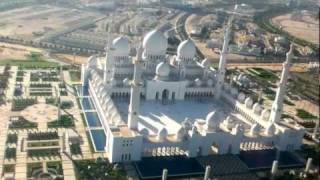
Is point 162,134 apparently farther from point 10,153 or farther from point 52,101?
point 52,101

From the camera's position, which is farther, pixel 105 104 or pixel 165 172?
pixel 105 104

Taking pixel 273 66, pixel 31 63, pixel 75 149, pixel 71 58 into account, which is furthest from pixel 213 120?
pixel 273 66

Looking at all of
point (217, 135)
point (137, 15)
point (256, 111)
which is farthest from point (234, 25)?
point (217, 135)

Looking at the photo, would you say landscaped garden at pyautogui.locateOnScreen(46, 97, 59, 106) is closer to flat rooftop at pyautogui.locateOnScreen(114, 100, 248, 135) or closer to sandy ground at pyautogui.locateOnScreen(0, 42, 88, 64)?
flat rooftop at pyautogui.locateOnScreen(114, 100, 248, 135)

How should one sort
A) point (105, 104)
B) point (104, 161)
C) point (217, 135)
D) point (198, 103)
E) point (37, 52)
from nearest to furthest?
point (104, 161), point (217, 135), point (105, 104), point (198, 103), point (37, 52)

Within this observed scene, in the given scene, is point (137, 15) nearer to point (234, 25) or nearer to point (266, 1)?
point (234, 25)

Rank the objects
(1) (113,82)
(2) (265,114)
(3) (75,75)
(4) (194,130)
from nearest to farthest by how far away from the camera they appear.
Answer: (4) (194,130) → (2) (265,114) → (1) (113,82) → (3) (75,75)
